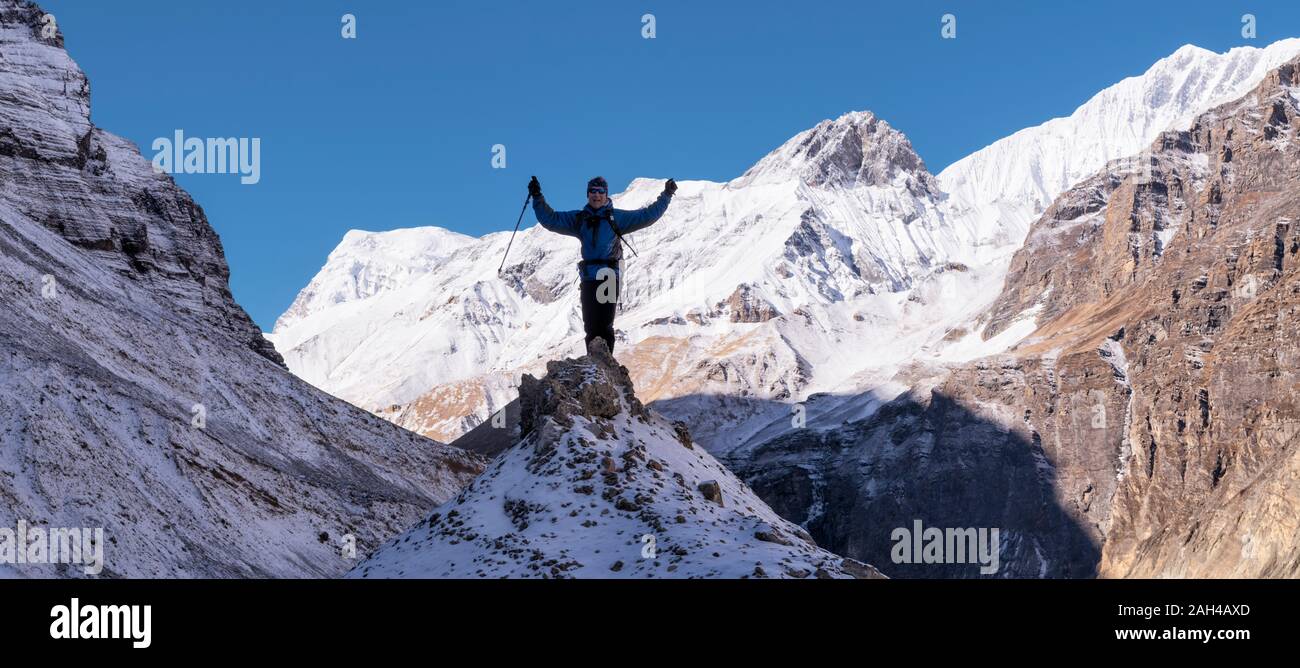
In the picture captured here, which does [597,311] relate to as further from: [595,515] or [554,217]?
[595,515]

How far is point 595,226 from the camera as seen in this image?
24.3m

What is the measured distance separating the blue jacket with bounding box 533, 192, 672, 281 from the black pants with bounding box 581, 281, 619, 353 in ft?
0.80

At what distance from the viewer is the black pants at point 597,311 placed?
81.6ft

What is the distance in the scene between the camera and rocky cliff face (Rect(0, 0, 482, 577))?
57.1m

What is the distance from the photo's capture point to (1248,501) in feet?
529

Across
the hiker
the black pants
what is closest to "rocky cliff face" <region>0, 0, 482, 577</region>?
the black pants
